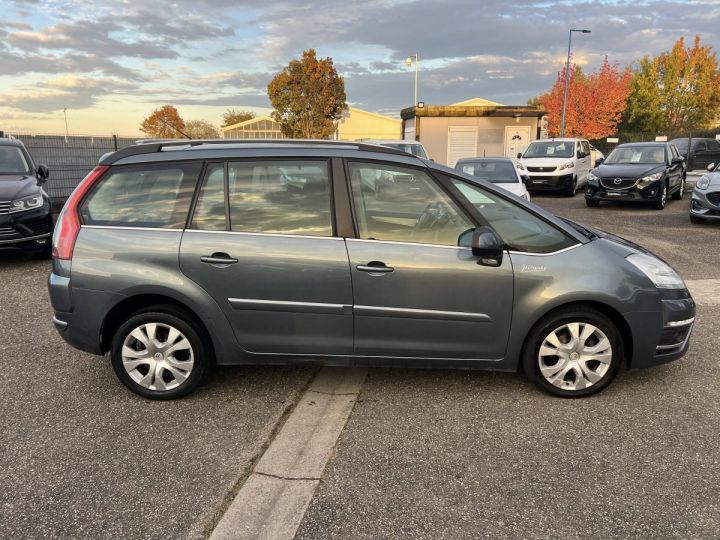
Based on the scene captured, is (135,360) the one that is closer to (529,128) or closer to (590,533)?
(590,533)

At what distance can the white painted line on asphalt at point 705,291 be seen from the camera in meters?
5.90

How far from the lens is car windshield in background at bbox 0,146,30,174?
839 centimetres

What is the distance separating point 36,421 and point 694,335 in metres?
5.13

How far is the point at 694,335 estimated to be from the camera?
4.85m

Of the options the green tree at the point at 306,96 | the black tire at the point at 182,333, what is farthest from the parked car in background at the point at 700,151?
the green tree at the point at 306,96

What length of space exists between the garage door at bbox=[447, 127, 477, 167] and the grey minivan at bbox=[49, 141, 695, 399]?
26025 millimetres

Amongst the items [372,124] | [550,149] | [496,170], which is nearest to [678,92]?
[372,124]

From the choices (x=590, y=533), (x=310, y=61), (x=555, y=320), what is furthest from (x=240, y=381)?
(x=310, y=61)

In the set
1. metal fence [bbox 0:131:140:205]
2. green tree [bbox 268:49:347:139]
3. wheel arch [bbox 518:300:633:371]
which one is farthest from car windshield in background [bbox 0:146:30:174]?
green tree [bbox 268:49:347:139]

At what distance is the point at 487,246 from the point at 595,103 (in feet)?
139

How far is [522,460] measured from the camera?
2965 mm

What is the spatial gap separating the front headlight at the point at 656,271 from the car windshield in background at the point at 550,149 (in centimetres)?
1469

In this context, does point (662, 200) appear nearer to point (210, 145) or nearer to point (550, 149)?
point (550, 149)

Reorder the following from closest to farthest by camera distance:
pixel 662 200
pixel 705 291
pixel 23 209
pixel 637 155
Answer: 1. pixel 705 291
2. pixel 23 209
3. pixel 662 200
4. pixel 637 155
